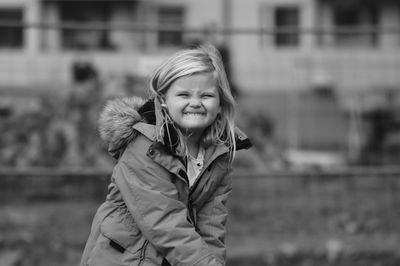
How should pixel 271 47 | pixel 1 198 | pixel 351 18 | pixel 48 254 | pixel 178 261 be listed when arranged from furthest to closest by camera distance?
pixel 351 18 < pixel 271 47 < pixel 1 198 < pixel 48 254 < pixel 178 261

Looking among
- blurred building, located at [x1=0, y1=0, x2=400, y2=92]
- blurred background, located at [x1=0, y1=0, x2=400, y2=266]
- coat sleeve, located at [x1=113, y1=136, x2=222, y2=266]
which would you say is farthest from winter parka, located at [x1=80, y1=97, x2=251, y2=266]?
blurred building, located at [x1=0, y1=0, x2=400, y2=92]

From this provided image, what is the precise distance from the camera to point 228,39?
44.7ft

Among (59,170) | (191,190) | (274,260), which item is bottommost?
(274,260)

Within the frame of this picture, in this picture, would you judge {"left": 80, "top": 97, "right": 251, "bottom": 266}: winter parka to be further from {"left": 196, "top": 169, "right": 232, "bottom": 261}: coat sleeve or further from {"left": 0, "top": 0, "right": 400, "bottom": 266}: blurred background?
{"left": 0, "top": 0, "right": 400, "bottom": 266}: blurred background

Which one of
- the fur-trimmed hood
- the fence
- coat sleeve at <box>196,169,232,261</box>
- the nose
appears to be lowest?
the fence

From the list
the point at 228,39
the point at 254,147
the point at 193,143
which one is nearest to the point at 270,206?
the point at 254,147

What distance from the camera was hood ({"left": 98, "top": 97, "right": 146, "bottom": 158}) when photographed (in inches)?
117

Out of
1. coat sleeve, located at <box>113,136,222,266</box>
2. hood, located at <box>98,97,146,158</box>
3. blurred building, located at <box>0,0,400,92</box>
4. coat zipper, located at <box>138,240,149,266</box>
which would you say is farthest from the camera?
blurred building, located at <box>0,0,400,92</box>

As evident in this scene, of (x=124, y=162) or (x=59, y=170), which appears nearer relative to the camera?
(x=124, y=162)

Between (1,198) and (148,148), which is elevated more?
(148,148)

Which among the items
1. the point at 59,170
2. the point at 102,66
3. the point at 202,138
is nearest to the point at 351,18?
the point at 102,66

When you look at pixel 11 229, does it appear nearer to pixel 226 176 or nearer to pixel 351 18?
pixel 226 176

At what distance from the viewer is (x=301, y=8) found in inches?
838

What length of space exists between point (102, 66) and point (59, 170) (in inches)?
82.0
